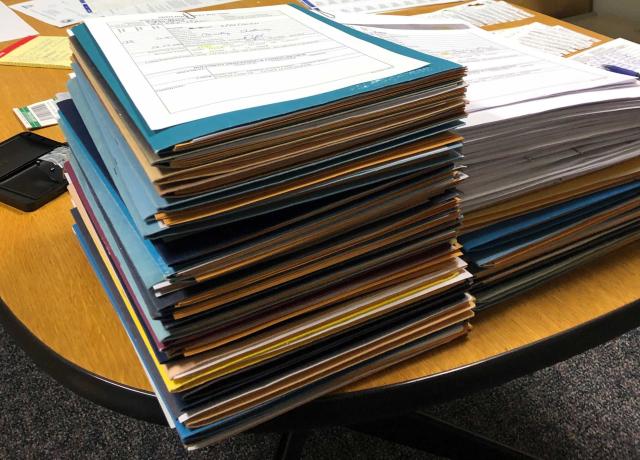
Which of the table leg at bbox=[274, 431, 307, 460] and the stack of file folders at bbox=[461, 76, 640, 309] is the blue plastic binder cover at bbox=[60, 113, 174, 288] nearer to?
the stack of file folders at bbox=[461, 76, 640, 309]

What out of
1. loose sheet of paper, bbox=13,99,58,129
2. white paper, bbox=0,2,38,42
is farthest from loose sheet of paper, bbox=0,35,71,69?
loose sheet of paper, bbox=13,99,58,129

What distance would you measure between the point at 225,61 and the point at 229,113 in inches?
4.3

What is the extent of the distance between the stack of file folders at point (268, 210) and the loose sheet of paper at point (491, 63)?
12 cm

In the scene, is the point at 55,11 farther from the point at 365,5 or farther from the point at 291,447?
the point at 291,447

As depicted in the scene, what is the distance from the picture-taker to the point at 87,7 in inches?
51.1

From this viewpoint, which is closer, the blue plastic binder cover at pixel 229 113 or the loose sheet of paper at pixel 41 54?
the blue plastic binder cover at pixel 229 113

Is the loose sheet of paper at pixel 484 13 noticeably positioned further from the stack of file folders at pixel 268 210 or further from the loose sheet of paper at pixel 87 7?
the stack of file folders at pixel 268 210

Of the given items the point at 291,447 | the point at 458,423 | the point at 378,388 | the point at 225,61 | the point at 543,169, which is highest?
the point at 225,61

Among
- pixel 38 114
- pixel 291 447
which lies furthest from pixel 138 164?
pixel 291 447

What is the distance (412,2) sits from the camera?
1.27 meters

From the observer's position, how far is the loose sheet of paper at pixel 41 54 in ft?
3.39

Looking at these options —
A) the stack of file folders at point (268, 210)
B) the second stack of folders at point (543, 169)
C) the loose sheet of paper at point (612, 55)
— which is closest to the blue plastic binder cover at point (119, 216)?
the stack of file folders at point (268, 210)

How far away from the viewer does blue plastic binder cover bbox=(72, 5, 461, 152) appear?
0.33 metres

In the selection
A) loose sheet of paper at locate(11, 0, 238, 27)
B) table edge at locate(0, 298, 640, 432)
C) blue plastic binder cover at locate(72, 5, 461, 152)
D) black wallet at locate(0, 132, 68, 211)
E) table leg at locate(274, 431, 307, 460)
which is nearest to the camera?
blue plastic binder cover at locate(72, 5, 461, 152)
